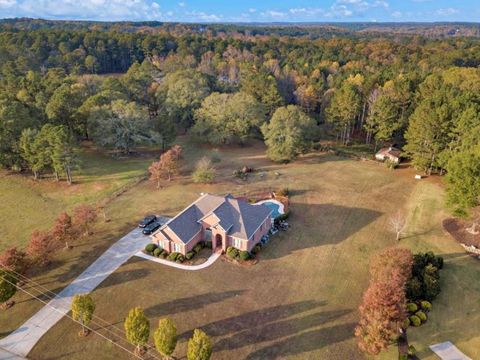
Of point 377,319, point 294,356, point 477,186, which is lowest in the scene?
point 294,356

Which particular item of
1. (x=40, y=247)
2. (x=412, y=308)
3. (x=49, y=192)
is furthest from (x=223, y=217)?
(x=49, y=192)

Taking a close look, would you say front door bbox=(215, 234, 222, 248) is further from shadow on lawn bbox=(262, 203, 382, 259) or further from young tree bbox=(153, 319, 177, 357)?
young tree bbox=(153, 319, 177, 357)

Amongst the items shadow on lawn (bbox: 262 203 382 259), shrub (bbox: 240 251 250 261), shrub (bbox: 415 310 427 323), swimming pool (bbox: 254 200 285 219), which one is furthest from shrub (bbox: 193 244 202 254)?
shrub (bbox: 415 310 427 323)

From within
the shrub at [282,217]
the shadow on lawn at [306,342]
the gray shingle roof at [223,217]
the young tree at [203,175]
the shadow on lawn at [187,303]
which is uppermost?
the gray shingle roof at [223,217]

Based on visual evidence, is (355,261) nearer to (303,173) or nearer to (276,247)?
(276,247)

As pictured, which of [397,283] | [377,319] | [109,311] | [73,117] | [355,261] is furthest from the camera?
[73,117]

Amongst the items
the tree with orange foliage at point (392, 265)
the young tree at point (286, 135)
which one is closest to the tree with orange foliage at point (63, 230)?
the tree with orange foliage at point (392, 265)

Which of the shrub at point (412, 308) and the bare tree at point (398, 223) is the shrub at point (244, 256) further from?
the bare tree at point (398, 223)

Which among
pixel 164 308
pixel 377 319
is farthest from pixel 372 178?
pixel 164 308
